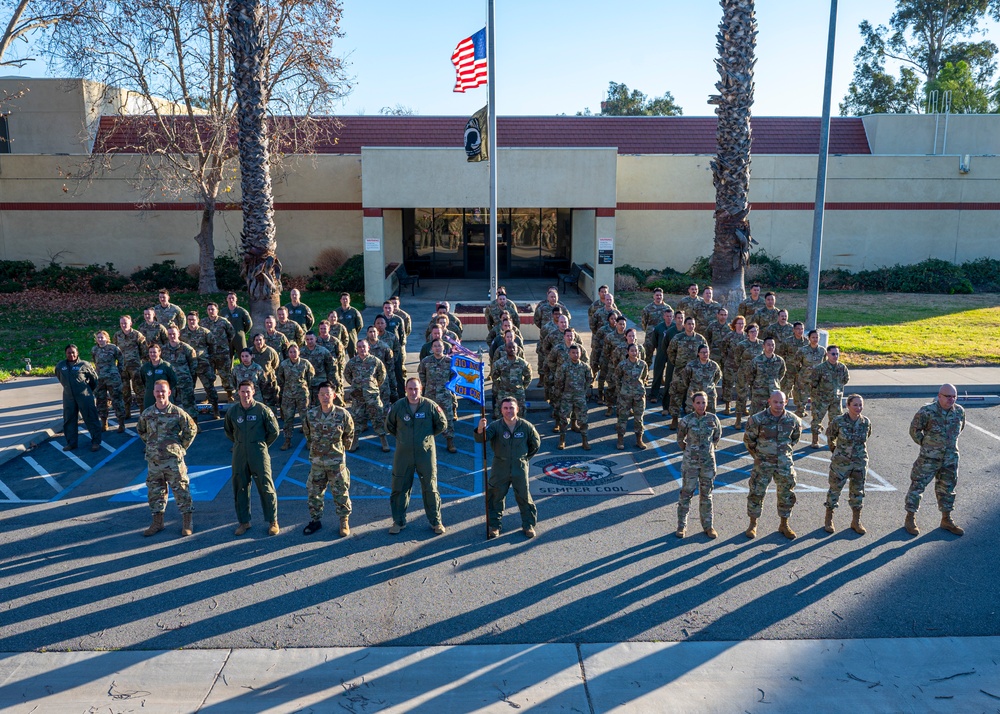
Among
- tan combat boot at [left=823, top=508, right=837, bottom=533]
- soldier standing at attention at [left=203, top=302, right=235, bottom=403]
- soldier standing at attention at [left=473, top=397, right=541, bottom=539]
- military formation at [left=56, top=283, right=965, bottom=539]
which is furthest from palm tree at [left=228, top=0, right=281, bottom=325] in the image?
tan combat boot at [left=823, top=508, right=837, bottom=533]

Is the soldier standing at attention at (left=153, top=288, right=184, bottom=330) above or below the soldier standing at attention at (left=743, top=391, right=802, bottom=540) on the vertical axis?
above

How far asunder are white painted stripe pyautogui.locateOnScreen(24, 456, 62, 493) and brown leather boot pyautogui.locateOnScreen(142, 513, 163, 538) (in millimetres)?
2337

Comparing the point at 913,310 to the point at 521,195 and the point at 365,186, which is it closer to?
the point at 521,195

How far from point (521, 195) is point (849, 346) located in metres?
11.0

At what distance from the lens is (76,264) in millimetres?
27875

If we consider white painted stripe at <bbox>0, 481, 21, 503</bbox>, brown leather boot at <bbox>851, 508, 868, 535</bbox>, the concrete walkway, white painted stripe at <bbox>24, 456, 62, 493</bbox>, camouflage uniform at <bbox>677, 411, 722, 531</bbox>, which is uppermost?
camouflage uniform at <bbox>677, 411, 722, 531</bbox>

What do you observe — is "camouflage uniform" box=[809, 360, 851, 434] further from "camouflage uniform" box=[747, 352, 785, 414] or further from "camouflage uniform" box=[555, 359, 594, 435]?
"camouflage uniform" box=[555, 359, 594, 435]

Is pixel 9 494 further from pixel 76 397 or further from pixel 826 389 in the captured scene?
pixel 826 389

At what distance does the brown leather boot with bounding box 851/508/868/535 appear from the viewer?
956cm

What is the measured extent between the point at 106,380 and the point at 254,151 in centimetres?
525

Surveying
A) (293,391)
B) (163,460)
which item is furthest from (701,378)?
(163,460)

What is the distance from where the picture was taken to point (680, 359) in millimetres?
13852

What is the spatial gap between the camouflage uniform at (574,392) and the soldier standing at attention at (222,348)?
20.3ft

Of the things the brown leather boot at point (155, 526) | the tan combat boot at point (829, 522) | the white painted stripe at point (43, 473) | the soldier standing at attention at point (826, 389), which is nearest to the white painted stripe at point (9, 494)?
Result: the white painted stripe at point (43, 473)
